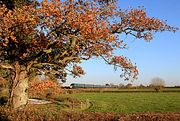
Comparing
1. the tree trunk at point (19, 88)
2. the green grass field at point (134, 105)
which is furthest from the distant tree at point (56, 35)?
the green grass field at point (134, 105)

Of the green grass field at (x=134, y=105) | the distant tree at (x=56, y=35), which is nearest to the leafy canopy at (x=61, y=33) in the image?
the distant tree at (x=56, y=35)

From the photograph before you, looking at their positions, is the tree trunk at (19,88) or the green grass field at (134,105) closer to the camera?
the tree trunk at (19,88)

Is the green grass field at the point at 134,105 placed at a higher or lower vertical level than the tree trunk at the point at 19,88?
lower

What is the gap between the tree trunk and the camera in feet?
67.6

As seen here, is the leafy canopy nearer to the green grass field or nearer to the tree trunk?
the tree trunk

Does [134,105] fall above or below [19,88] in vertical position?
below

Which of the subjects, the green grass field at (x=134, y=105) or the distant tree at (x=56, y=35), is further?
the green grass field at (x=134, y=105)

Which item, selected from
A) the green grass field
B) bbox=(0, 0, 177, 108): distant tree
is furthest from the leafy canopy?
the green grass field

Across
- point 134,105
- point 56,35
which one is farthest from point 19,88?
point 134,105

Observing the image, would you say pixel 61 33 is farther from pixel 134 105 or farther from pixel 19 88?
pixel 134 105

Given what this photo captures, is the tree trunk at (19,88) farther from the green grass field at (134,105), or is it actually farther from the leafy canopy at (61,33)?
the green grass field at (134,105)

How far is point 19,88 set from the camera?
68.5ft

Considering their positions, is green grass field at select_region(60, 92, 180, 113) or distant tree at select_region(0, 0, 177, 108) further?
green grass field at select_region(60, 92, 180, 113)

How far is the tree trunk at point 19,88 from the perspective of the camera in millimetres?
20609
